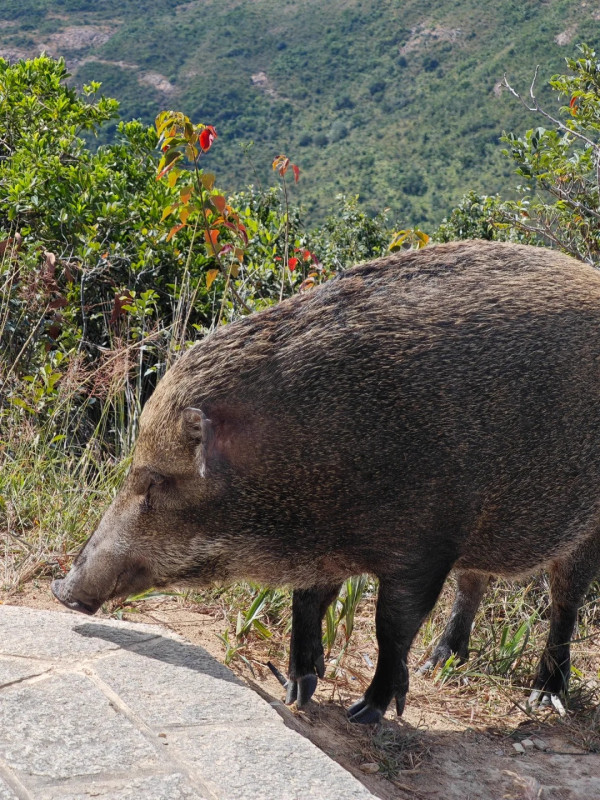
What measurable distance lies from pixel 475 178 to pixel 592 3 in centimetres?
1206

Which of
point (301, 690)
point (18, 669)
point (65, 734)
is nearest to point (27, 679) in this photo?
point (18, 669)

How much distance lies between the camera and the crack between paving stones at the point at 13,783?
7.03ft

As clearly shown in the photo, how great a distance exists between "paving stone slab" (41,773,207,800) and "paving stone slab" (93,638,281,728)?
33 cm

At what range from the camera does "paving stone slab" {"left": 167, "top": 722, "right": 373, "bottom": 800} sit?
93.7 inches

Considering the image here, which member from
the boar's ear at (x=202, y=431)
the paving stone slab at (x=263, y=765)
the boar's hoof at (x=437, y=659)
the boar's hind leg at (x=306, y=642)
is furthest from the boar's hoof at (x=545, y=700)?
the boar's ear at (x=202, y=431)

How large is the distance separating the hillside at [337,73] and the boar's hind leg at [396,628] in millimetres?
21090

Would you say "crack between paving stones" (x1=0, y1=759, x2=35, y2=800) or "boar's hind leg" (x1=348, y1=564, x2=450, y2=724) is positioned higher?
"crack between paving stones" (x1=0, y1=759, x2=35, y2=800)

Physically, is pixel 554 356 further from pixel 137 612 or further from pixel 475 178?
pixel 475 178

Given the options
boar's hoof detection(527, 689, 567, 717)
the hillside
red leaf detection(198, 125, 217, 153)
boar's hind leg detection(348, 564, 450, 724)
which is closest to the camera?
boar's hind leg detection(348, 564, 450, 724)

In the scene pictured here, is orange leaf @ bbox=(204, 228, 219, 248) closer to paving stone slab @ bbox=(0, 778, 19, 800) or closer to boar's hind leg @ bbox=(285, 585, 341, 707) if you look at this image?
boar's hind leg @ bbox=(285, 585, 341, 707)

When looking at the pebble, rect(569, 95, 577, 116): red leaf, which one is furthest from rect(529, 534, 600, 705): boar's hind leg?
rect(569, 95, 577, 116): red leaf

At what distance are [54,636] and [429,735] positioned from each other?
1.38m

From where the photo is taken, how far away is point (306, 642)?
3.56 meters

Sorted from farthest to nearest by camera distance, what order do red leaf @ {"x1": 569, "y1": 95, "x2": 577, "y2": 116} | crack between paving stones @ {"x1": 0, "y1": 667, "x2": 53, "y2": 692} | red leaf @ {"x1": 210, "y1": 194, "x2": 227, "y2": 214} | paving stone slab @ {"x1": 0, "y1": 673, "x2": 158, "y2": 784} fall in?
red leaf @ {"x1": 569, "y1": 95, "x2": 577, "y2": 116} < red leaf @ {"x1": 210, "y1": 194, "x2": 227, "y2": 214} < crack between paving stones @ {"x1": 0, "y1": 667, "x2": 53, "y2": 692} < paving stone slab @ {"x1": 0, "y1": 673, "x2": 158, "y2": 784}
